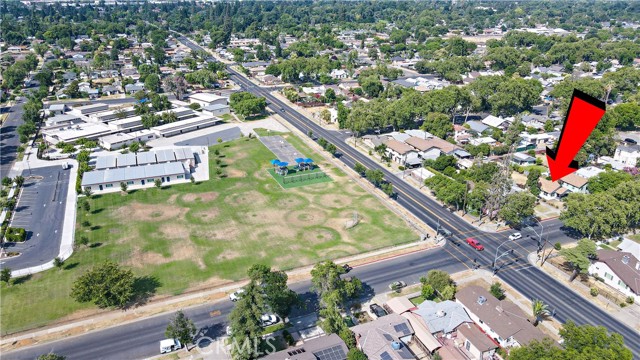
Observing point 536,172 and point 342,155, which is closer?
point 536,172

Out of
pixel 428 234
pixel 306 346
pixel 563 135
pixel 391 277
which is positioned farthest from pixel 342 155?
pixel 563 135

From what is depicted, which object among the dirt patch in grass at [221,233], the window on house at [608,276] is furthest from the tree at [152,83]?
the window on house at [608,276]

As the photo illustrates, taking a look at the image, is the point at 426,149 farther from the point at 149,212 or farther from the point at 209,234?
the point at 149,212

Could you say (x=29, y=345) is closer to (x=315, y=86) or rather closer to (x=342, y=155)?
(x=342, y=155)

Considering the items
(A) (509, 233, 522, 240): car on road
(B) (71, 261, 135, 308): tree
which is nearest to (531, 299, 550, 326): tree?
(A) (509, 233, 522, 240): car on road

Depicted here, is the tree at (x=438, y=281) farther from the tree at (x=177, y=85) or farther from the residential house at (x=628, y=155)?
the tree at (x=177, y=85)

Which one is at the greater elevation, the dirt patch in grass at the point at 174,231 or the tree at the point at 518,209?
the tree at the point at 518,209
